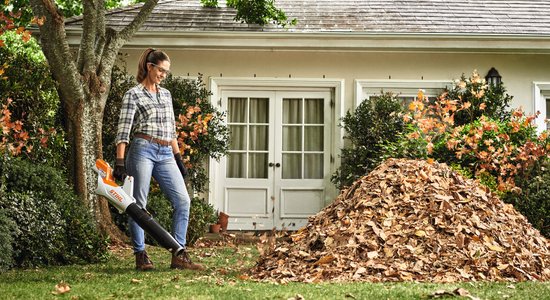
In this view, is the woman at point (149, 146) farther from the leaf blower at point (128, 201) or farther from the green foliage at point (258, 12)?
the green foliage at point (258, 12)

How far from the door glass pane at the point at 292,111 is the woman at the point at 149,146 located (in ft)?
17.6

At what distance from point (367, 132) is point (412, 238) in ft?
16.7

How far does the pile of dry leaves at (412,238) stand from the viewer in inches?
243

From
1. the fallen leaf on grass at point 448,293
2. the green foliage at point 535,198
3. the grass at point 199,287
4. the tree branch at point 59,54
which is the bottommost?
the grass at point 199,287

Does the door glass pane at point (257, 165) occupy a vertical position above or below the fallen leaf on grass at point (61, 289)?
above

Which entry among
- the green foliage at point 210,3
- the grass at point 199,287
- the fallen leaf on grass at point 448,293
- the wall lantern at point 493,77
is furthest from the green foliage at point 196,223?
the fallen leaf on grass at point 448,293

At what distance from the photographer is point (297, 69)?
12117 millimetres

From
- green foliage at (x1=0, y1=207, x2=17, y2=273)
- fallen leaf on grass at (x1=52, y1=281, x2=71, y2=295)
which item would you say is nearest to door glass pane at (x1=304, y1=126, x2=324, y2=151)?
green foliage at (x1=0, y1=207, x2=17, y2=273)

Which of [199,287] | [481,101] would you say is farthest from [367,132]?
[199,287]

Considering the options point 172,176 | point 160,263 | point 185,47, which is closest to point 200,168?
point 185,47

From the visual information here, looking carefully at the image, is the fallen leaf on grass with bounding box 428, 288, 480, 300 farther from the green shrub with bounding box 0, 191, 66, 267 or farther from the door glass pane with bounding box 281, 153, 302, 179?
the door glass pane with bounding box 281, 153, 302, 179

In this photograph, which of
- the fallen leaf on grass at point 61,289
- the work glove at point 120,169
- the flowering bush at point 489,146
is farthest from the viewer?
the flowering bush at point 489,146

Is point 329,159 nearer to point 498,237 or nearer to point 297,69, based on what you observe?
point 297,69

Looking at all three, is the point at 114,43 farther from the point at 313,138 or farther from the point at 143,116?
the point at 313,138
